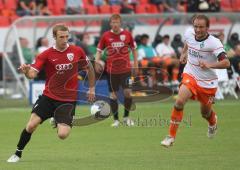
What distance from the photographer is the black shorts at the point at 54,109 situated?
13.2 metres

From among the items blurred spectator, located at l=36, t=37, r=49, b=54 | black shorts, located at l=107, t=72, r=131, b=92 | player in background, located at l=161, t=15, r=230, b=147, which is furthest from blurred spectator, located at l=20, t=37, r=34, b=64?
player in background, located at l=161, t=15, r=230, b=147

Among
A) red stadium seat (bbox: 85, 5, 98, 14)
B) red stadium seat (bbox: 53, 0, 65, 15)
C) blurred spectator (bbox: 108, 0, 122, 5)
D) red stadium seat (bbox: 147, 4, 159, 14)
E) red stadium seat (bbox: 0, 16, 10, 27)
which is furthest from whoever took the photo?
red stadium seat (bbox: 147, 4, 159, 14)

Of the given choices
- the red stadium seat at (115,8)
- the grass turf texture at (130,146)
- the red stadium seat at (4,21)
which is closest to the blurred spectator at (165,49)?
the red stadium seat at (115,8)

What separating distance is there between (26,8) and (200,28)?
1685 cm

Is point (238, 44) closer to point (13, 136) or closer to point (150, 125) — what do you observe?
point (150, 125)

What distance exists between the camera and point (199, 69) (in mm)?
14672

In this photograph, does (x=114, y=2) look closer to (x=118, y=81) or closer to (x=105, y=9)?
(x=105, y=9)

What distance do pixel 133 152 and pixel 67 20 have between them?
13740 millimetres

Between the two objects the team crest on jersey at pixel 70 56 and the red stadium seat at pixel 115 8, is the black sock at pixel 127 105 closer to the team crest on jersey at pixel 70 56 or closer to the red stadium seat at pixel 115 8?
the team crest on jersey at pixel 70 56

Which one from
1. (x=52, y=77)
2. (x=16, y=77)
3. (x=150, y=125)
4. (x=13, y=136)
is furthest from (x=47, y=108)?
(x=16, y=77)

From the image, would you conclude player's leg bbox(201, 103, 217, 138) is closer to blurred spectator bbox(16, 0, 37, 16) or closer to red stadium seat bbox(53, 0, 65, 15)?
blurred spectator bbox(16, 0, 37, 16)

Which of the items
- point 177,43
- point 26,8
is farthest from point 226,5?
point 26,8

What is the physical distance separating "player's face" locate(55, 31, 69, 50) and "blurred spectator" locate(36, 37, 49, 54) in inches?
518

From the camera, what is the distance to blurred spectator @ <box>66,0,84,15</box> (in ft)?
A: 102
